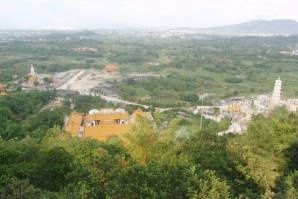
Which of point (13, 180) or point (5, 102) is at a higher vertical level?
point (13, 180)

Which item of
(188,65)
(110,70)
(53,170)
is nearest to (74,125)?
(53,170)

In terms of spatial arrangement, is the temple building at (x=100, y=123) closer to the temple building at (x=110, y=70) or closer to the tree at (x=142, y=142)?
the tree at (x=142, y=142)

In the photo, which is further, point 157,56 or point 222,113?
point 157,56

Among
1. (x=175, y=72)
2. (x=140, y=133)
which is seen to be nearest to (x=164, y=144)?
(x=140, y=133)

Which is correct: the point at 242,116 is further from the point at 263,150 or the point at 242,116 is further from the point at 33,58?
the point at 33,58

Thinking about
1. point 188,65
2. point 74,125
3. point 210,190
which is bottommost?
point 74,125

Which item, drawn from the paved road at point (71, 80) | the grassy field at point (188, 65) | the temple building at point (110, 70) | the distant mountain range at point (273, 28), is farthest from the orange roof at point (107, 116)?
the distant mountain range at point (273, 28)

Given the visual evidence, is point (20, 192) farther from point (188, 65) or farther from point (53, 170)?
point (188, 65)

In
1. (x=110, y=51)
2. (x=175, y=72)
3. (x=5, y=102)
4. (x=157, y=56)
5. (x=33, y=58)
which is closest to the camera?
(x=5, y=102)

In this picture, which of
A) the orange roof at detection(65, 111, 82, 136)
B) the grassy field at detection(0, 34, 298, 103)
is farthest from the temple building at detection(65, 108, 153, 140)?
the grassy field at detection(0, 34, 298, 103)

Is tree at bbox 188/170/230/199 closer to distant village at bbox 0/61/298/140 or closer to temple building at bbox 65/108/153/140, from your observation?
distant village at bbox 0/61/298/140
